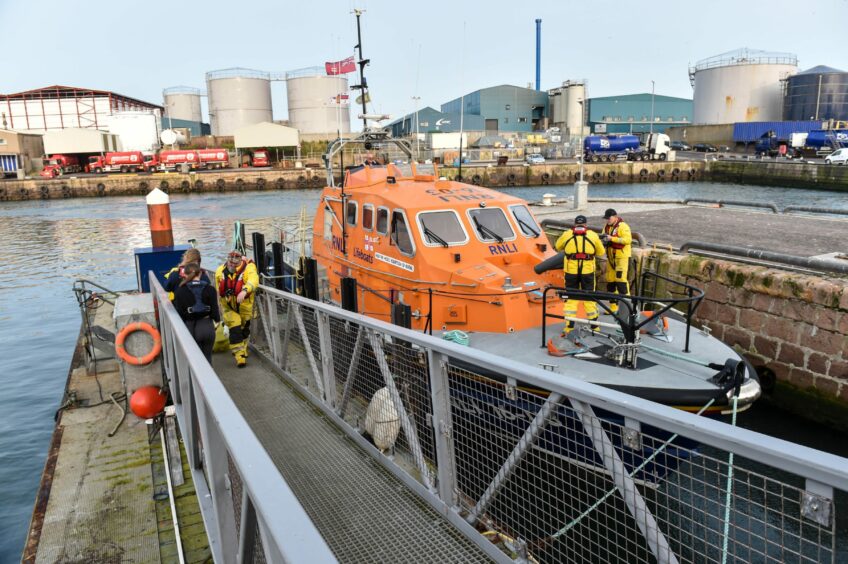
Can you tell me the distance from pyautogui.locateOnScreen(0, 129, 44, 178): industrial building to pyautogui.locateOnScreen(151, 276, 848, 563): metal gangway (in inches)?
2490

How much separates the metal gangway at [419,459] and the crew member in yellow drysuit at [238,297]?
0.66m

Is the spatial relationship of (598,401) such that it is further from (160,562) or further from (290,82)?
(290,82)

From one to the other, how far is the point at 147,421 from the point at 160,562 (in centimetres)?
265

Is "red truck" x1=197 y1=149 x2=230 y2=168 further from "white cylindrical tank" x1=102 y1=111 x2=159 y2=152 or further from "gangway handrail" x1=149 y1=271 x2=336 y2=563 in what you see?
"gangway handrail" x1=149 y1=271 x2=336 y2=563

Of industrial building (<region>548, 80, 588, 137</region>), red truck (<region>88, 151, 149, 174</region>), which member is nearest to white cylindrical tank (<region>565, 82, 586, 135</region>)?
industrial building (<region>548, 80, 588, 137</region>)

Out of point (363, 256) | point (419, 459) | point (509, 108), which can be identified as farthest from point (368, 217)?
point (509, 108)

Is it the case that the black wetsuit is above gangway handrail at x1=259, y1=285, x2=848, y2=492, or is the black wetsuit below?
below

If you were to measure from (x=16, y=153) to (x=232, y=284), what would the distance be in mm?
64870

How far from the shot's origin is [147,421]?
7090 millimetres

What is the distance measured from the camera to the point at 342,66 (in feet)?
43.9

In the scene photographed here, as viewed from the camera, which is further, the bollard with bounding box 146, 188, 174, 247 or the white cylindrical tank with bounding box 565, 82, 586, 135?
the white cylindrical tank with bounding box 565, 82, 586, 135

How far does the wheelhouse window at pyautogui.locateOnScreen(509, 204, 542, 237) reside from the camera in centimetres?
933

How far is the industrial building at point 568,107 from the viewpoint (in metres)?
77.2

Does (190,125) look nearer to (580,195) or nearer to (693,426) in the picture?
(580,195)
